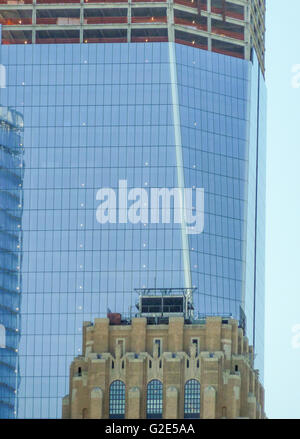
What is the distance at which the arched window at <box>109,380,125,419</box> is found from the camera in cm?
17575

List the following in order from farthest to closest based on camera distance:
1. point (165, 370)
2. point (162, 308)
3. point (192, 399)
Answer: point (162, 308) → point (165, 370) → point (192, 399)

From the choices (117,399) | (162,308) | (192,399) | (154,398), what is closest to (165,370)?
(154,398)

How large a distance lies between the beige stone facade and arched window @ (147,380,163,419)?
1.21ft

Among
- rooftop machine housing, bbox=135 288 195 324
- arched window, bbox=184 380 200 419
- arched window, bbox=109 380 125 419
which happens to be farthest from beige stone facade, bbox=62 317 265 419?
rooftop machine housing, bbox=135 288 195 324

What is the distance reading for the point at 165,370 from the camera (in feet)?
585

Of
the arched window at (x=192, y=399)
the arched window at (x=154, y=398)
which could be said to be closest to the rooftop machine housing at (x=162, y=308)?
the arched window at (x=154, y=398)

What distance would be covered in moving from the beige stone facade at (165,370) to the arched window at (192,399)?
0.13 m

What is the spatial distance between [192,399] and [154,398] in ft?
17.9

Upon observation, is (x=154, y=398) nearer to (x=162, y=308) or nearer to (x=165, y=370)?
(x=165, y=370)
